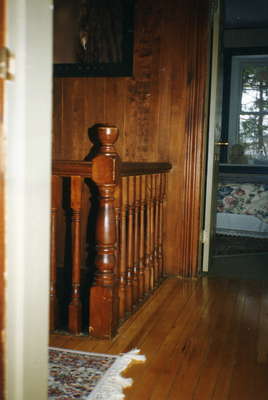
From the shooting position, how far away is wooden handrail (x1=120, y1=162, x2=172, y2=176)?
2143 mm

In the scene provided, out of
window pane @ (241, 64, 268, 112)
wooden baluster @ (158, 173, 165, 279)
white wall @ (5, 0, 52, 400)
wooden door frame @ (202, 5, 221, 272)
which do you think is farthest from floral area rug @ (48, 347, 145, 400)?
window pane @ (241, 64, 268, 112)

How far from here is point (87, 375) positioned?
5.40ft

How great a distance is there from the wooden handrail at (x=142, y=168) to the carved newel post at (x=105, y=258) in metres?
0.13

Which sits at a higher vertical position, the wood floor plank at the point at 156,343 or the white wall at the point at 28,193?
the white wall at the point at 28,193

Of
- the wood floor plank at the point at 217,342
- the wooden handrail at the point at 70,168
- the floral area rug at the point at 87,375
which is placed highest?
the wooden handrail at the point at 70,168

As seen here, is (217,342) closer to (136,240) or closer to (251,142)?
(136,240)

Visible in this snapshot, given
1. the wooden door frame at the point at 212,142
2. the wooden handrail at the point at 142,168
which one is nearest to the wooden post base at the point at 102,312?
the wooden handrail at the point at 142,168

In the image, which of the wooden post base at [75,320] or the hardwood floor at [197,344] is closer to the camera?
the hardwood floor at [197,344]

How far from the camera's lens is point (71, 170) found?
2037mm

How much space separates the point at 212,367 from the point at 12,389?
1.02 m

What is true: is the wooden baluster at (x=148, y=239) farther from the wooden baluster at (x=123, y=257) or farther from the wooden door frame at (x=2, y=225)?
the wooden door frame at (x=2, y=225)

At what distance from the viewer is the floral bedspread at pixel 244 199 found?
5.10 m

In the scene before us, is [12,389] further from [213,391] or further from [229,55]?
[229,55]

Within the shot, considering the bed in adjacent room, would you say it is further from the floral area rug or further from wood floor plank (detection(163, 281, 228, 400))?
the floral area rug
